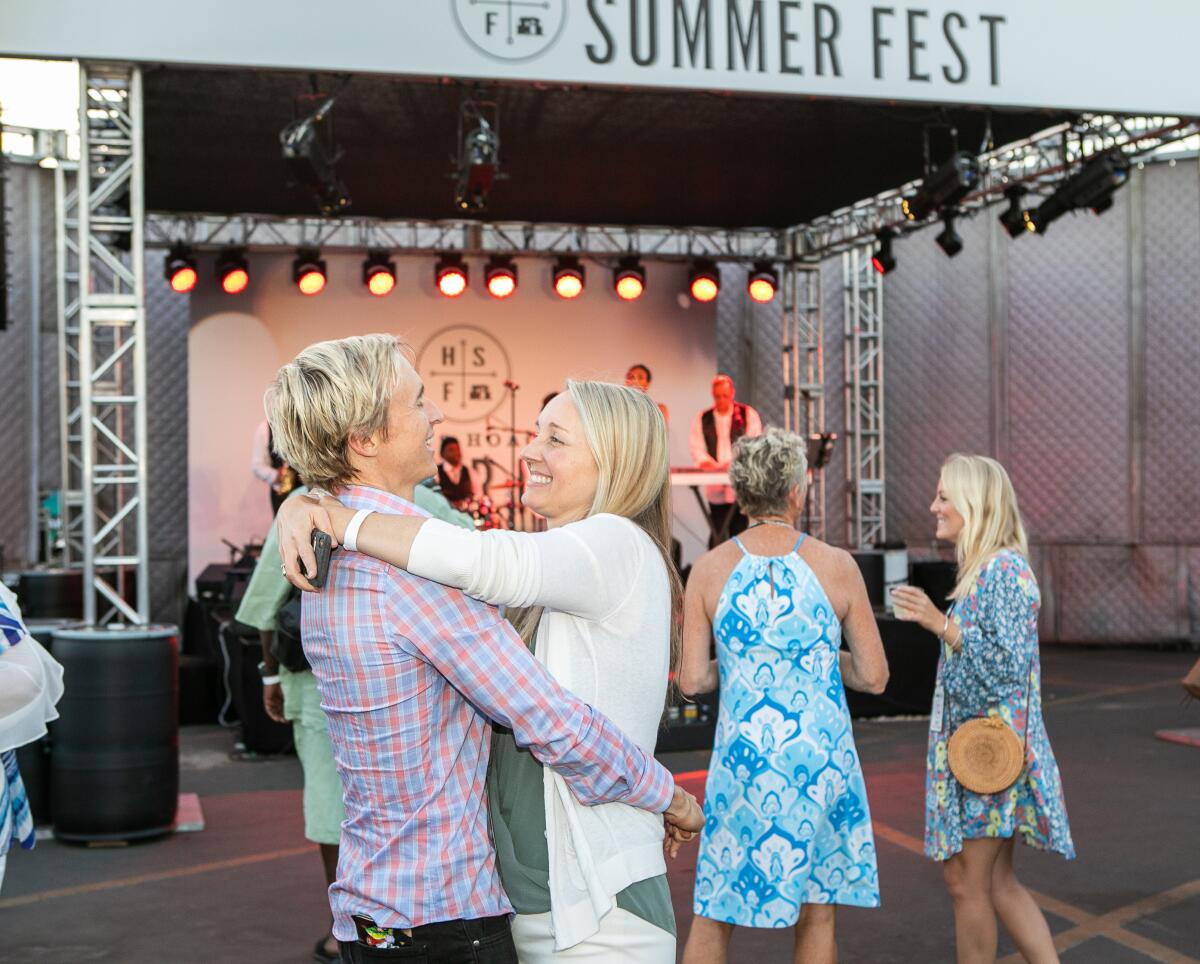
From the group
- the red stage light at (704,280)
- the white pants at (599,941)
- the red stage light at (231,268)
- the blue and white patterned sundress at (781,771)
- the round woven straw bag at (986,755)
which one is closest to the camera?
the white pants at (599,941)

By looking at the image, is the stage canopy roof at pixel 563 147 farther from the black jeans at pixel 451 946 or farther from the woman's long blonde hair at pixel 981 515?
the black jeans at pixel 451 946

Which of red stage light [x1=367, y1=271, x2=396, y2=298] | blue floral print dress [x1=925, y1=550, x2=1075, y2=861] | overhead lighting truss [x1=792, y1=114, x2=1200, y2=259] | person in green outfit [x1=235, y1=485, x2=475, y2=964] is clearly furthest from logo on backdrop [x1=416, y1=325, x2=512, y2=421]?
blue floral print dress [x1=925, y1=550, x2=1075, y2=861]

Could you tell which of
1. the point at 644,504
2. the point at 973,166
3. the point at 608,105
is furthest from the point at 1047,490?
the point at 644,504

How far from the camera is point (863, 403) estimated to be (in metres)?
13.2

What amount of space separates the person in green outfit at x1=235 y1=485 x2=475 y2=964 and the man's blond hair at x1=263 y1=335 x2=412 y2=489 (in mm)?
2251

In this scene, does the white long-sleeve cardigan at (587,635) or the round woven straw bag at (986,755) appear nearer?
the white long-sleeve cardigan at (587,635)

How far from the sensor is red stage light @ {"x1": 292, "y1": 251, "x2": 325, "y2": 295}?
12.4 m

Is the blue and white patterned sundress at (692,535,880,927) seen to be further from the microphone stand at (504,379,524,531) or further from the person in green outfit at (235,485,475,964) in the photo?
the microphone stand at (504,379,524,531)

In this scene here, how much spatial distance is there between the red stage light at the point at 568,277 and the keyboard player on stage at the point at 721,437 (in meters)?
2.14

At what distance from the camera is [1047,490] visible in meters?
13.4

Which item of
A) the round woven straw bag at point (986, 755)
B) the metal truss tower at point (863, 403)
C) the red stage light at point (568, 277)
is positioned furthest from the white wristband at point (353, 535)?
the red stage light at point (568, 277)

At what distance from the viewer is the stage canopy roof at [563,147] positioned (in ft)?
28.0

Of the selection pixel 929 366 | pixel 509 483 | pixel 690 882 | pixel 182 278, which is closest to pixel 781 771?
pixel 690 882

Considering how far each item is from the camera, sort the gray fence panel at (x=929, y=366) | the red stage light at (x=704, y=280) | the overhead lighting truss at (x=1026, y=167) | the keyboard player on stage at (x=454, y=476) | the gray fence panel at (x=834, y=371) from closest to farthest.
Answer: the overhead lighting truss at (x=1026, y=167), the keyboard player on stage at (x=454, y=476), the red stage light at (x=704, y=280), the gray fence panel at (x=929, y=366), the gray fence panel at (x=834, y=371)
